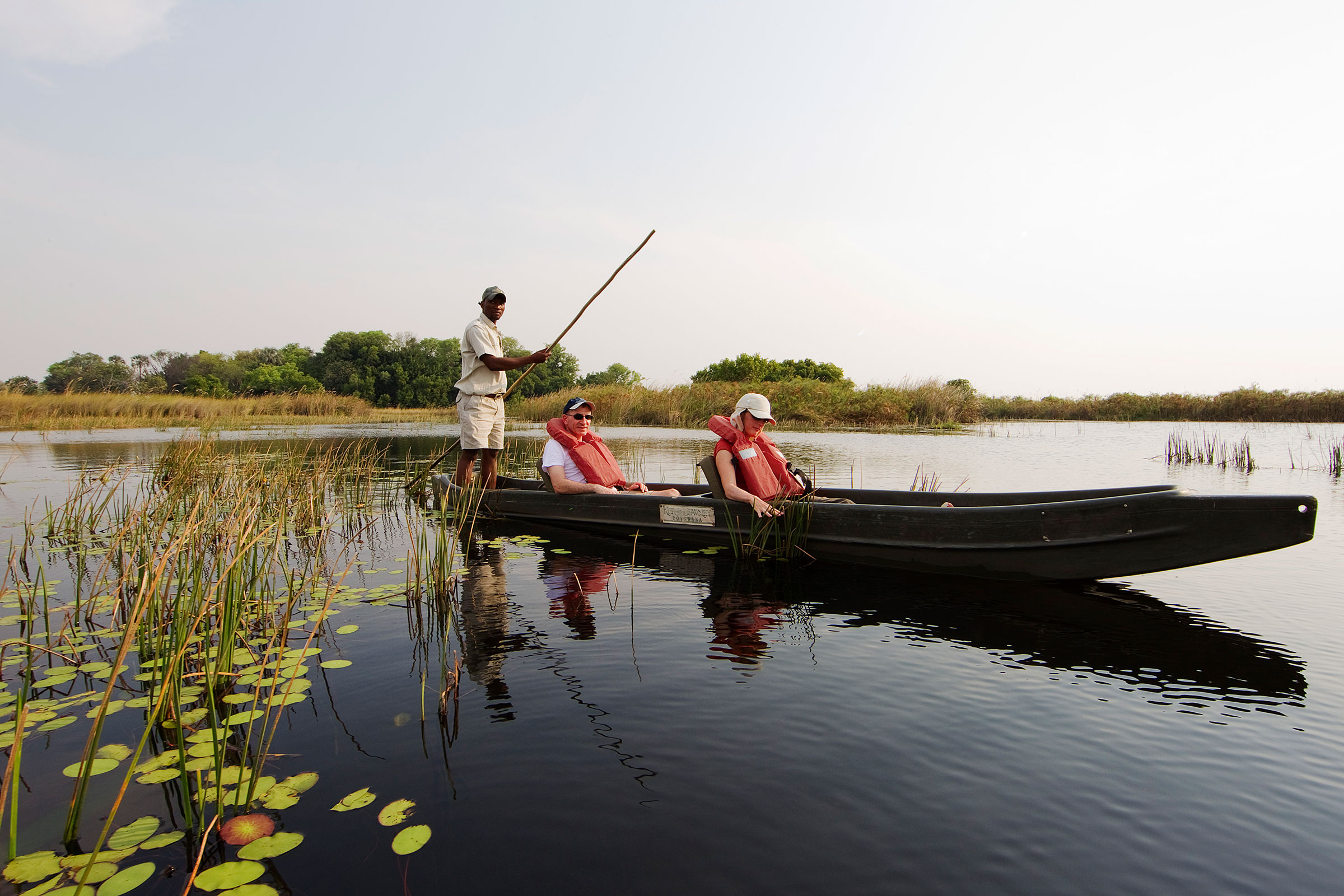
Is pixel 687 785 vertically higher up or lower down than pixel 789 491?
lower down

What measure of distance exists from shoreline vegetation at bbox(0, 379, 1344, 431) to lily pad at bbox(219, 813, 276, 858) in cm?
2131

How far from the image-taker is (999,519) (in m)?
4.66

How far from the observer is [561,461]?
6859 millimetres

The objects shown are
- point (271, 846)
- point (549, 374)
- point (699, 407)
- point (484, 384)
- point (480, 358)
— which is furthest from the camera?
point (549, 374)

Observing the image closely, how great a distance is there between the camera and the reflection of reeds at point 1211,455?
38.6 ft

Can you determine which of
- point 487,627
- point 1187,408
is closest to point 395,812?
point 487,627

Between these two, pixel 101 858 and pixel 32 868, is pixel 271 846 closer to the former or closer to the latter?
pixel 101 858

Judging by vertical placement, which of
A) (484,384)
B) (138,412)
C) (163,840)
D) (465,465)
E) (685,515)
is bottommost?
(163,840)

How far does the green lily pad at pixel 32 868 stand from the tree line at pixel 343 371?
4378 centimetres

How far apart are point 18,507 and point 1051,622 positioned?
1016 cm

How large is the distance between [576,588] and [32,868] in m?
3.40

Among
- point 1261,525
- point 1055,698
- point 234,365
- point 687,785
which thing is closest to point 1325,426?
point 1261,525

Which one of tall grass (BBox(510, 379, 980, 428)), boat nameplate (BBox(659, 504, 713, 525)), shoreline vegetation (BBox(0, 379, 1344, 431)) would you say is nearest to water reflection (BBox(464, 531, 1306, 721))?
boat nameplate (BBox(659, 504, 713, 525))

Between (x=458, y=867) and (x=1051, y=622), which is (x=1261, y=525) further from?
(x=458, y=867)
